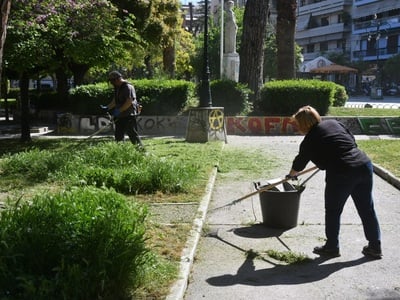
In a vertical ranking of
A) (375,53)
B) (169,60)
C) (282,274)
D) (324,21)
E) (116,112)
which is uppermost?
(324,21)

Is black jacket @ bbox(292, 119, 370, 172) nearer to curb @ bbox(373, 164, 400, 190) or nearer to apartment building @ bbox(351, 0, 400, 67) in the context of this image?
curb @ bbox(373, 164, 400, 190)

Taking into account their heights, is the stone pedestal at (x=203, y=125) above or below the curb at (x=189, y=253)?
above

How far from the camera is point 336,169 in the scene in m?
5.23

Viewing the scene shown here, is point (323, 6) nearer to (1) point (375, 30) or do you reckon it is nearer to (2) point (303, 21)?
(2) point (303, 21)

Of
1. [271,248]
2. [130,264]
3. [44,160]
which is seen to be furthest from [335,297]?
[44,160]

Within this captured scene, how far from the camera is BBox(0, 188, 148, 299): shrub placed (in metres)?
3.74

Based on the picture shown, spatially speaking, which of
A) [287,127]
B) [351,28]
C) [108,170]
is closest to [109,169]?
[108,170]

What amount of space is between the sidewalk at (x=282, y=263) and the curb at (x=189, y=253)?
1 centimetres

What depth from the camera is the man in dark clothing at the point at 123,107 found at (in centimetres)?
1099

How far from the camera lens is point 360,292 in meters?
4.56

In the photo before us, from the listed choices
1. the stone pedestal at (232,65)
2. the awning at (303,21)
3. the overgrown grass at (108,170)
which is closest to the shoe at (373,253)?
the overgrown grass at (108,170)

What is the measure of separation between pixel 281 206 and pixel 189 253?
1.54 metres

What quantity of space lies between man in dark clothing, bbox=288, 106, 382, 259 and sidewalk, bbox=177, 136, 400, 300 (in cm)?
24

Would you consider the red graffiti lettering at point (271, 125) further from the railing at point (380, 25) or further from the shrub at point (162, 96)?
the railing at point (380, 25)
